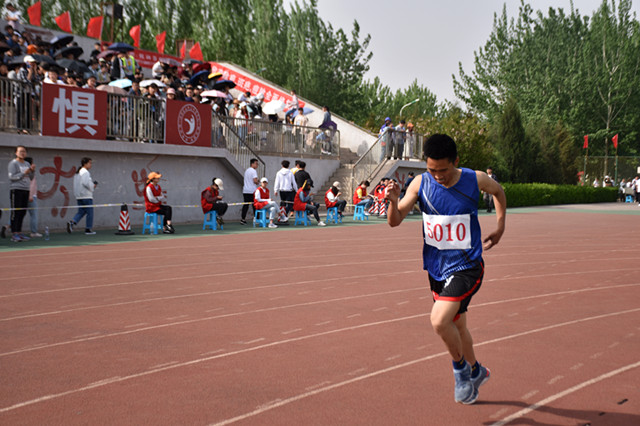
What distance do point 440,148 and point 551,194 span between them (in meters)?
39.2

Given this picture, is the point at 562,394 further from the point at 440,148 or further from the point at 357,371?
the point at 440,148

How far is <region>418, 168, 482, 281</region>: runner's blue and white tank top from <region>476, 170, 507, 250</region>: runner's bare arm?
78 mm

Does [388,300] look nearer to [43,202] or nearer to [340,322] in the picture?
[340,322]

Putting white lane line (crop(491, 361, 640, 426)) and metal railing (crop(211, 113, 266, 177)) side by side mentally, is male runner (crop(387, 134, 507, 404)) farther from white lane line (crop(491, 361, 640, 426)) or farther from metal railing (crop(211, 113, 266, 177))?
metal railing (crop(211, 113, 266, 177))

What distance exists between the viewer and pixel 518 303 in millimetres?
8570

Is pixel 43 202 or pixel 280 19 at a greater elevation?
pixel 280 19

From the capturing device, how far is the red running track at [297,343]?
462 cm

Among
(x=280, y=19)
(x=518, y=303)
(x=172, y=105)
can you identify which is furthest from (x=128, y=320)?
(x=280, y=19)

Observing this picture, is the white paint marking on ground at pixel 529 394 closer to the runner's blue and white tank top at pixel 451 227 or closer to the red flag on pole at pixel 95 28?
the runner's blue and white tank top at pixel 451 227

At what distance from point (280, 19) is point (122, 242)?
37083 mm

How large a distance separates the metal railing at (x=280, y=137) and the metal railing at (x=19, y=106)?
628 centimetres

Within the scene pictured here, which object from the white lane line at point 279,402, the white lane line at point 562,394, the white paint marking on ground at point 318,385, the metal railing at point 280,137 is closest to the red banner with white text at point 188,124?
the metal railing at point 280,137

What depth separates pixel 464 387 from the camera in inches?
185

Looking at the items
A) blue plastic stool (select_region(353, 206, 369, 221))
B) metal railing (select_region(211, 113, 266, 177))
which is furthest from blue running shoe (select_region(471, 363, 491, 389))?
blue plastic stool (select_region(353, 206, 369, 221))
